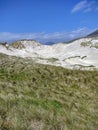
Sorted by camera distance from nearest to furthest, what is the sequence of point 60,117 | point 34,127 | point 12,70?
point 34,127 → point 60,117 → point 12,70

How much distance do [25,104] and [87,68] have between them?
14.7 metres

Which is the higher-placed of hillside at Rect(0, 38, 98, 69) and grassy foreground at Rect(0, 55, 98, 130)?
hillside at Rect(0, 38, 98, 69)

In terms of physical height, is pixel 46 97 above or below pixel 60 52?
below

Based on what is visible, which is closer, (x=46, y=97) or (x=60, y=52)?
(x=46, y=97)

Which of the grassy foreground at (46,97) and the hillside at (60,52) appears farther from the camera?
the hillside at (60,52)

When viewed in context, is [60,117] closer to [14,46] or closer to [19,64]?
[19,64]

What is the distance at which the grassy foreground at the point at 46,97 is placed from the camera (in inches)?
446

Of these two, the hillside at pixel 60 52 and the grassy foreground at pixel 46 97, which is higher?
the hillside at pixel 60 52

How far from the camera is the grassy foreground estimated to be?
11328mm

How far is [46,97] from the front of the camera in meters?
16.9

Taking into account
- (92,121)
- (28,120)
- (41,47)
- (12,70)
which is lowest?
(92,121)

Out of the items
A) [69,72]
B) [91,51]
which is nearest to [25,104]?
[69,72]

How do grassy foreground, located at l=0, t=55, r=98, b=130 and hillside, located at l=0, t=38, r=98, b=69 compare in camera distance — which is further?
hillside, located at l=0, t=38, r=98, b=69

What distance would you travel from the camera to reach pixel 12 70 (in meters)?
23.4
